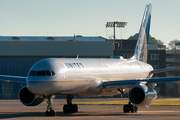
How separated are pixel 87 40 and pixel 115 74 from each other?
51.2m

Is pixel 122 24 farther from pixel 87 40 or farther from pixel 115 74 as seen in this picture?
pixel 115 74

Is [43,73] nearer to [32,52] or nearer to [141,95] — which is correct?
[141,95]

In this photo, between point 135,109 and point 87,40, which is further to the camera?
point 87,40

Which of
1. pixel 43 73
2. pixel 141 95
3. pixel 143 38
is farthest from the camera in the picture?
pixel 143 38

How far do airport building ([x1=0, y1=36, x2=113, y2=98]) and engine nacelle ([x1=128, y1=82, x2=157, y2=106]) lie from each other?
52473 mm

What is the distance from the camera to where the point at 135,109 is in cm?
3766

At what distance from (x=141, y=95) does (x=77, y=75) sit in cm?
617

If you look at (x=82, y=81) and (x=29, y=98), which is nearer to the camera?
(x=82, y=81)

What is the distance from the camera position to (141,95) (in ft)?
110

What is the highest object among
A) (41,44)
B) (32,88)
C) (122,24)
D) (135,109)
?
(122,24)

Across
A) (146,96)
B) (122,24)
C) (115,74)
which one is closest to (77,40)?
(122,24)

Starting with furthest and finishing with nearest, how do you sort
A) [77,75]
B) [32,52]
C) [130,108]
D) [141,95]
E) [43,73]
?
1. [32,52]
2. [130,108]
3. [141,95]
4. [77,75]
5. [43,73]

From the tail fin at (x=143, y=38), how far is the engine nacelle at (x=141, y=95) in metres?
16.0

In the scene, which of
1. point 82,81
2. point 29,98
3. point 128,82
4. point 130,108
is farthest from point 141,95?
point 29,98
